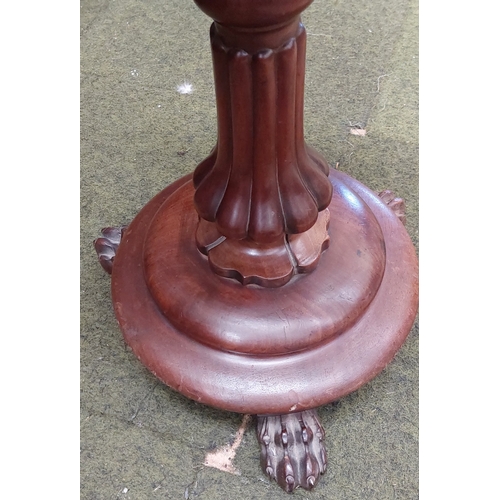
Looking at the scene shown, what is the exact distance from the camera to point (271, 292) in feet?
2.39

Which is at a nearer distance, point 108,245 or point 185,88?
point 108,245

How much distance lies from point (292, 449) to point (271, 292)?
20 centimetres

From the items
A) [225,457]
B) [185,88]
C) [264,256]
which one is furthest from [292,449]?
[185,88]

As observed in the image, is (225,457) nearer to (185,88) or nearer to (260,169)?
(260,169)

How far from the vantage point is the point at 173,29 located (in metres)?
1.39

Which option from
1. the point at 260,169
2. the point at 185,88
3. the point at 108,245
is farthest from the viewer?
the point at 185,88

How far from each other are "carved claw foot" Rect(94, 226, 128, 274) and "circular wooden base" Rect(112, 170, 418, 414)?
121 mm

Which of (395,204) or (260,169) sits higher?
(260,169)

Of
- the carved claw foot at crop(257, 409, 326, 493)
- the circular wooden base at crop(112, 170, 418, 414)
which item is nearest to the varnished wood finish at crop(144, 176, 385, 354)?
the circular wooden base at crop(112, 170, 418, 414)

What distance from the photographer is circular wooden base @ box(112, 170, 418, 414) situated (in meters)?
0.71

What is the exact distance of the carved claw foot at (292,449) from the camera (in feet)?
2.41

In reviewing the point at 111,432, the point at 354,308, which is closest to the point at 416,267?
the point at 354,308

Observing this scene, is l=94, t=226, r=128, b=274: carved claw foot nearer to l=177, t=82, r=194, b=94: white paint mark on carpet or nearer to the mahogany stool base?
the mahogany stool base

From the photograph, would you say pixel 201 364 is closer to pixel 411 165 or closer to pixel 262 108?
pixel 262 108
